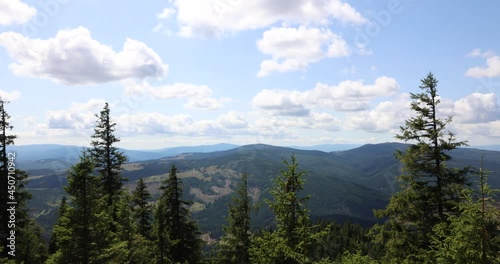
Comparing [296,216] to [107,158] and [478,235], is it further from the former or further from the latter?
[107,158]

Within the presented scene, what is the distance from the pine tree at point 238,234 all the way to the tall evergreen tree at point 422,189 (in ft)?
37.6

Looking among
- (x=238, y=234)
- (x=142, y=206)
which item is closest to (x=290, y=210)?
(x=238, y=234)

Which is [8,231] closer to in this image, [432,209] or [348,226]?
[432,209]

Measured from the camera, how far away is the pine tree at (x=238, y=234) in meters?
26.2

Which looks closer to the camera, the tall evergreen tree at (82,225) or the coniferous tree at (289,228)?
the coniferous tree at (289,228)

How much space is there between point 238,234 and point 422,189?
48.2ft

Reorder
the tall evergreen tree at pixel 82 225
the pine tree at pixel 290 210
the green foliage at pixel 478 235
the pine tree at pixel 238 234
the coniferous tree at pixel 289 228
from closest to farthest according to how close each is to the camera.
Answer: the green foliage at pixel 478 235
the coniferous tree at pixel 289 228
the pine tree at pixel 290 210
the tall evergreen tree at pixel 82 225
the pine tree at pixel 238 234

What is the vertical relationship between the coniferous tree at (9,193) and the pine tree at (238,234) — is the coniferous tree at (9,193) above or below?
above

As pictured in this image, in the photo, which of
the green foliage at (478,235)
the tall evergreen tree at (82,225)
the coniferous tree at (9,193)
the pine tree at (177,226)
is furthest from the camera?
the pine tree at (177,226)

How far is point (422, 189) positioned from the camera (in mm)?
17453

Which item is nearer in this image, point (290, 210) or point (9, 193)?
point (290, 210)

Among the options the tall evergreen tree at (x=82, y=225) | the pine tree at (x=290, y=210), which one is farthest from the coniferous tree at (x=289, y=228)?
the tall evergreen tree at (x=82, y=225)

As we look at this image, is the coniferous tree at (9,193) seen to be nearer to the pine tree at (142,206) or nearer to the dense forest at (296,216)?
A: the dense forest at (296,216)

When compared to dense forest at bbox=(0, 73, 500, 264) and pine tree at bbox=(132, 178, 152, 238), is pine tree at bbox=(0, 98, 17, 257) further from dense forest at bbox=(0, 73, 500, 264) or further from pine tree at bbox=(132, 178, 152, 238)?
pine tree at bbox=(132, 178, 152, 238)
